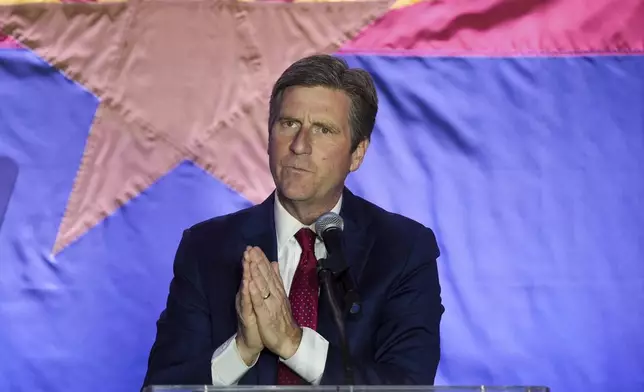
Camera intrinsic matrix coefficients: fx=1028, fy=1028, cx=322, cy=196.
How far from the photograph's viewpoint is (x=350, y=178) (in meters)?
3.22

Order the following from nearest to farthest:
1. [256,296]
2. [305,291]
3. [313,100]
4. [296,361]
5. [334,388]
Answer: [334,388]
[256,296]
[296,361]
[305,291]
[313,100]

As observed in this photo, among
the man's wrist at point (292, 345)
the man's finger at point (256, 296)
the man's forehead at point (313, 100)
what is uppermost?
the man's forehead at point (313, 100)

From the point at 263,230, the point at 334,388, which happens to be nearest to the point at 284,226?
the point at 263,230

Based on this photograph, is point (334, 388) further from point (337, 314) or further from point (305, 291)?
point (305, 291)

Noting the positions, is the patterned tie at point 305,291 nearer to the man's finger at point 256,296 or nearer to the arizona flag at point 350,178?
the man's finger at point 256,296

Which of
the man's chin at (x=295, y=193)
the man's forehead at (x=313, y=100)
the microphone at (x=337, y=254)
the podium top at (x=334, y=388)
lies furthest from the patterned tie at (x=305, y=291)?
the podium top at (x=334, y=388)

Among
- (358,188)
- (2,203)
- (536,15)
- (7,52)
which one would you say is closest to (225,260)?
(358,188)

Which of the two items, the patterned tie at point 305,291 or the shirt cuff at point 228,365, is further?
the patterned tie at point 305,291

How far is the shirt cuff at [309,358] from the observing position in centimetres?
221

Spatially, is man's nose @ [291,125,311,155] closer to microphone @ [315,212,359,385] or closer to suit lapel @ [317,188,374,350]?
suit lapel @ [317,188,374,350]

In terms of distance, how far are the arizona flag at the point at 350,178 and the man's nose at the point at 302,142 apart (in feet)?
2.37

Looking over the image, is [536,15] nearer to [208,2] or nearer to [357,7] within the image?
[357,7]

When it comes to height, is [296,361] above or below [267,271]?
below

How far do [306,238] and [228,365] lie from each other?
1.32ft
